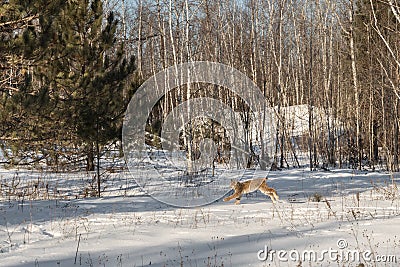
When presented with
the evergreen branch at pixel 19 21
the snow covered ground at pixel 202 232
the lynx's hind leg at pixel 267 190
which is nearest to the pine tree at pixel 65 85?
the evergreen branch at pixel 19 21

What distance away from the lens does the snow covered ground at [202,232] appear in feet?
16.1

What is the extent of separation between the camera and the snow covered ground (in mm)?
4895

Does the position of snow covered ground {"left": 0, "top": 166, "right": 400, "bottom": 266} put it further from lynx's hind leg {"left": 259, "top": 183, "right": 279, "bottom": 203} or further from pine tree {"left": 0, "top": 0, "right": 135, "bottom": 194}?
pine tree {"left": 0, "top": 0, "right": 135, "bottom": 194}

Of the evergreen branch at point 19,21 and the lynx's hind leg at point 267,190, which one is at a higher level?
the evergreen branch at point 19,21

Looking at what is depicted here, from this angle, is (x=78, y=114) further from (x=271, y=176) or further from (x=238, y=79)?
(x=238, y=79)

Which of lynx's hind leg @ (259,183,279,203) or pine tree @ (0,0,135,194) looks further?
lynx's hind leg @ (259,183,279,203)

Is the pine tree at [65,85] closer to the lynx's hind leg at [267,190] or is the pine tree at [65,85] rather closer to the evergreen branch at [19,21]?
the evergreen branch at [19,21]

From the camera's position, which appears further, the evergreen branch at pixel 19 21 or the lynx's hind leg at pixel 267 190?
the lynx's hind leg at pixel 267 190

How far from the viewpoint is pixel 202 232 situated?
6.25m

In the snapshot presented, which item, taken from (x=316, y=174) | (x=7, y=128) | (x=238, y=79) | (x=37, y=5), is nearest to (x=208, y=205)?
(x=7, y=128)

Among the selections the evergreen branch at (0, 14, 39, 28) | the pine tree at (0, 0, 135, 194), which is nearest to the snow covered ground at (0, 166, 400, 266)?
the pine tree at (0, 0, 135, 194)

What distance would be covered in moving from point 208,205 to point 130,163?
5.76 m

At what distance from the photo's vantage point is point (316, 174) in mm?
14789

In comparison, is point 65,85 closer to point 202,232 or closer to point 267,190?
point 267,190
